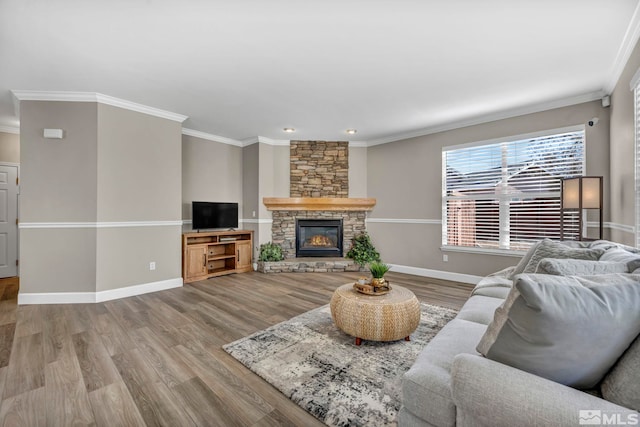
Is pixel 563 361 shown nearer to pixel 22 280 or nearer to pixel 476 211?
pixel 476 211

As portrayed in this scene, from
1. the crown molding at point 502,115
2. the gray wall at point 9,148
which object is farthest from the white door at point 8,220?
the crown molding at point 502,115

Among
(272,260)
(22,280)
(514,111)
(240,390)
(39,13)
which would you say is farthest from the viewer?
(272,260)

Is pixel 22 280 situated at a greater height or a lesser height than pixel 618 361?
lesser

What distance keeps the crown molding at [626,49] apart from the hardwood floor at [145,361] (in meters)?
2.88

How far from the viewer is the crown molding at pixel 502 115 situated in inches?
138

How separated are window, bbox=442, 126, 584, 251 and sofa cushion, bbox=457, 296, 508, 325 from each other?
2362mm

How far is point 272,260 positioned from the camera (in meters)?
5.35

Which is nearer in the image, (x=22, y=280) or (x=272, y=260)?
(x=22, y=280)

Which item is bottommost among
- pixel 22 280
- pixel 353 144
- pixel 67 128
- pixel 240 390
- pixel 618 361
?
pixel 240 390

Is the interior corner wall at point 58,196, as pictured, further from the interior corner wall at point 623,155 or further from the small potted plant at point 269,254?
the interior corner wall at point 623,155

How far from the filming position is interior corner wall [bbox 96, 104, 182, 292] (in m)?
3.62

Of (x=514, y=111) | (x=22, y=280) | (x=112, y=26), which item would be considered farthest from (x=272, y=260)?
(x=514, y=111)

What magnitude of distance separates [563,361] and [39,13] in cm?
370

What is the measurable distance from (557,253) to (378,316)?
4.49ft
